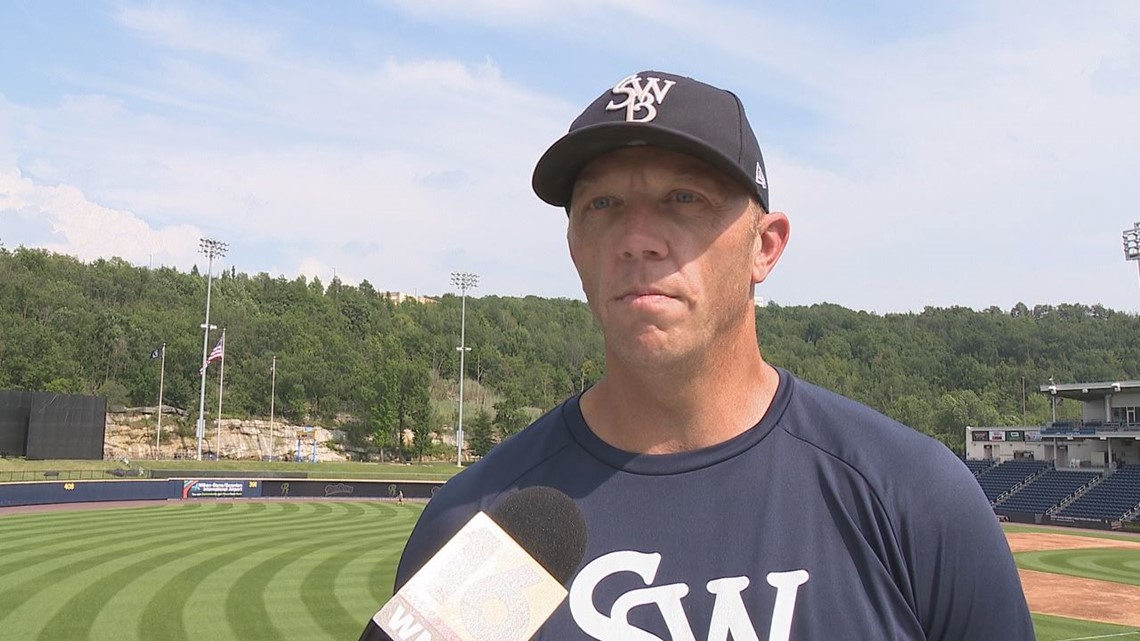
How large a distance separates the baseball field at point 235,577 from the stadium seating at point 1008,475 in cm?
1706

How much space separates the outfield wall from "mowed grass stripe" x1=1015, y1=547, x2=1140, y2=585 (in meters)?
25.2

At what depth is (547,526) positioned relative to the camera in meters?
2.03

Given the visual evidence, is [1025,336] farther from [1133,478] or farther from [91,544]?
[91,544]

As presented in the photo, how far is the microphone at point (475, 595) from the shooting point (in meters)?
1.61

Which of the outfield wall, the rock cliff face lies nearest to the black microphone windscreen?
the outfield wall

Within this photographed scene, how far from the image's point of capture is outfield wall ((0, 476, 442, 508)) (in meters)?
39.5

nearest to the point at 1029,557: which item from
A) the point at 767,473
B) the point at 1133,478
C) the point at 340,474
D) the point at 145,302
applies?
the point at 1133,478

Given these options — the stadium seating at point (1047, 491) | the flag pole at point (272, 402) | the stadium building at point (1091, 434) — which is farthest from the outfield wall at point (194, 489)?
the flag pole at point (272, 402)

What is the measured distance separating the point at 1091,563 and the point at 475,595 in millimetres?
33322

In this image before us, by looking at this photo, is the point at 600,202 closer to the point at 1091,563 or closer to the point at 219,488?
the point at 1091,563

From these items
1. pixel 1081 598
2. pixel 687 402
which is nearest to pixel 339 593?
pixel 1081 598

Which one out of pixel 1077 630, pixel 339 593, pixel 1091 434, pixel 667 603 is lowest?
pixel 1077 630

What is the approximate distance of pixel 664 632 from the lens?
6.33 feet

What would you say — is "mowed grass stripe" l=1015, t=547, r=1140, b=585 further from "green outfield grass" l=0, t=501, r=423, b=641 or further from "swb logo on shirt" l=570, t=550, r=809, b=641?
"swb logo on shirt" l=570, t=550, r=809, b=641
